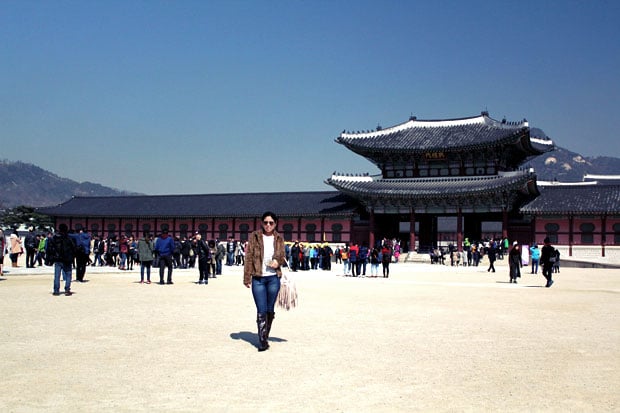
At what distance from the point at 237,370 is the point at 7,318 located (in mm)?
6045

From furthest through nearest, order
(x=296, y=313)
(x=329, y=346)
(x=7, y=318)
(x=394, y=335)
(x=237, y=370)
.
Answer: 1. (x=296, y=313)
2. (x=7, y=318)
3. (x=394, y=335)
4. (x=329, y=346)
5. (x=237, y=370)

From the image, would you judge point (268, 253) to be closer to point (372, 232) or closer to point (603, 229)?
point (372, 232)

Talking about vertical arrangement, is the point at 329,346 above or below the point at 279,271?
below

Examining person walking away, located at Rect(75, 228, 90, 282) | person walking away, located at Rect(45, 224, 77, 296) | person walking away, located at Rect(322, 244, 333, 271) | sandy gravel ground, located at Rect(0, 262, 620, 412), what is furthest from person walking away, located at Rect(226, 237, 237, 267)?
sandy gravel ground, located at Rect(0, 262, 620, 412)

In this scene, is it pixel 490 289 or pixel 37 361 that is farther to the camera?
pixel 490 289

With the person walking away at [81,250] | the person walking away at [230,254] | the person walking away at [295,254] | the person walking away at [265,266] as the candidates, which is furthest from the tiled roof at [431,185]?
the person walking away at [265,266]

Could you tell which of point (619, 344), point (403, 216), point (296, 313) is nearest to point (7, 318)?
point (296, 313)

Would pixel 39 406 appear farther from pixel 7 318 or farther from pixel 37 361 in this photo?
pixel 7 318

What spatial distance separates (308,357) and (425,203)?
42197mm

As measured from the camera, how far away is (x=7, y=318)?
1169cm

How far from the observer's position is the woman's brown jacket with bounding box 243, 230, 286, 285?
941cm

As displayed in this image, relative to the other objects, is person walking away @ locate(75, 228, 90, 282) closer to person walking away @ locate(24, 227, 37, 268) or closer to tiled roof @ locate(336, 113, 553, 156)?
person walking away @ locate(24, 227, 37, 268)

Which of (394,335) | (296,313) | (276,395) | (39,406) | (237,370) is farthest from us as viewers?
(296,313)

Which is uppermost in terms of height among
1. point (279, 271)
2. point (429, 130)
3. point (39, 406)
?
point (429, 130)
